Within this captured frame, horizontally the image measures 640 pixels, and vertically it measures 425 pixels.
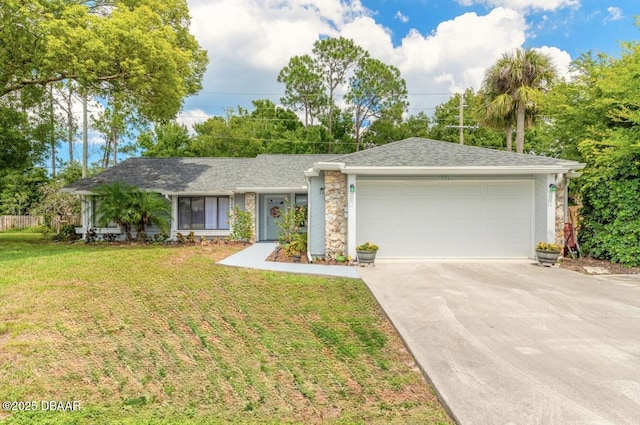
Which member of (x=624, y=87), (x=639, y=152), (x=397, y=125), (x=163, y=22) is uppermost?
(x=163, y=22)

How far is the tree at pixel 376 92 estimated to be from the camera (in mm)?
25594

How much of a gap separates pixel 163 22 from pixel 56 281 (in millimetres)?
12712

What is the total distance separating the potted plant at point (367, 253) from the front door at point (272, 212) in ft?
20.9

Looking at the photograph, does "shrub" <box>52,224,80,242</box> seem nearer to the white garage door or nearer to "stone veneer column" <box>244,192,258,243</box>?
"stone veneer column" <box>244,192,258,243</box>

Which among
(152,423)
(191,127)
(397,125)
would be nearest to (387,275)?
(152,423)

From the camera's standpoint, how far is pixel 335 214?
30.2ft

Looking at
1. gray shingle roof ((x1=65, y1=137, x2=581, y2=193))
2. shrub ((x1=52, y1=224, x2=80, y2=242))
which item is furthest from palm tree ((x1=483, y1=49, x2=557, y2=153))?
shrub ((x1=52, y1=224, x2=80, y2=242))

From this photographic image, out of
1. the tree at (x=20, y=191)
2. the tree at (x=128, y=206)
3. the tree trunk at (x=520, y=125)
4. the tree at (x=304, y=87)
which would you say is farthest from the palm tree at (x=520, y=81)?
the tree at (x=20, y=191)

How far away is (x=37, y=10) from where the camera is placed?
38.0 feet

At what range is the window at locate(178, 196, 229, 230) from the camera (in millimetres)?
14500

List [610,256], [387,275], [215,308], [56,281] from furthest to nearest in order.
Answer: [610,256], [387,275], [56,281], [215,308]

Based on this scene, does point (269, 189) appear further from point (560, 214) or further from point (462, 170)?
point (560, 214)

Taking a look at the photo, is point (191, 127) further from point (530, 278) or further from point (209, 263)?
point (530, 278)

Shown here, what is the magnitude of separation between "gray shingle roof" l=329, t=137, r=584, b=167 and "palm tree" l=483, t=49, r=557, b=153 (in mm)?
7367
